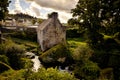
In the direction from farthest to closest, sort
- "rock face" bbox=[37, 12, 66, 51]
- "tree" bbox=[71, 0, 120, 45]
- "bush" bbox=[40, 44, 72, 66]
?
"rock face" bbox=[37, 12, 66, 51]
"bush" bbox=[40, 44, 72, 66]
"tree" bbox=[71, 0, 120, 45]

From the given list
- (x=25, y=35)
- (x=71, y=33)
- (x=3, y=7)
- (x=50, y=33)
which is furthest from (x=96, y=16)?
(x=71, y=33)

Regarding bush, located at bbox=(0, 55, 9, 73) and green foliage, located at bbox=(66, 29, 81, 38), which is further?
green foliage, located at bbox=(66, 29, 81, 38)

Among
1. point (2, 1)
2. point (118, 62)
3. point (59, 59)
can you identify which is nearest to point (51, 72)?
point (118, 62)

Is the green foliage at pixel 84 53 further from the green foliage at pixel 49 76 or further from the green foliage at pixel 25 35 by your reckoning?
the green foliage at pixel 25 35

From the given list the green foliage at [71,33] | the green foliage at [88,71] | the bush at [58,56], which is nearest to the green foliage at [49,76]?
the green foliage at [88,71]

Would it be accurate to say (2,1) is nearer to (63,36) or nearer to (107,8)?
(107,8)

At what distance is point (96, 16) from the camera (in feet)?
146

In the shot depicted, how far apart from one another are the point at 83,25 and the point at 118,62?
10.2m

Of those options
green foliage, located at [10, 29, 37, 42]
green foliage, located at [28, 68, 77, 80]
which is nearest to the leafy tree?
green foliage, located at [28, 68, 77, 80]

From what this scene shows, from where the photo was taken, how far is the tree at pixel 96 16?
42256 millimetres

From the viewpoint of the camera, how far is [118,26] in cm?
4050

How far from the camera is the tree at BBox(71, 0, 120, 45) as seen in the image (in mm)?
42256

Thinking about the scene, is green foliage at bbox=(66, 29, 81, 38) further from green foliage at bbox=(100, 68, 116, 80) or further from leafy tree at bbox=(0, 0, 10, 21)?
green foliage at bbox=(100, 68, 116, 80)

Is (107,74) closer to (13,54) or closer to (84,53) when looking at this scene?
(84,53)
